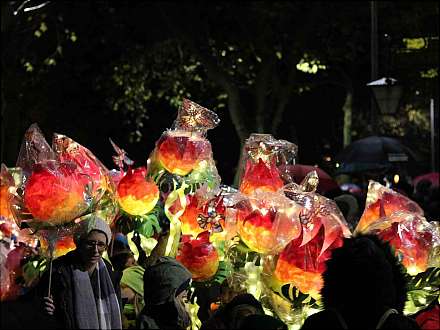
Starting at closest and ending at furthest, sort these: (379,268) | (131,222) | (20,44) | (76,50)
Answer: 1. (379,268)
2. (131,222)
3. (20,44)
4. (76,50)

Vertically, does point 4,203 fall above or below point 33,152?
below

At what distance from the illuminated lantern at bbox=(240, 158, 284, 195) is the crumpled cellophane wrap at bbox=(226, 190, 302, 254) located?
70cm

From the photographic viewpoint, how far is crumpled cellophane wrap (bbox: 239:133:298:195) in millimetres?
7848

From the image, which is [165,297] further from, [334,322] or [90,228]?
[334,322]

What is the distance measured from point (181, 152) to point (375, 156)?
10.3 metres

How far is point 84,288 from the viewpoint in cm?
555

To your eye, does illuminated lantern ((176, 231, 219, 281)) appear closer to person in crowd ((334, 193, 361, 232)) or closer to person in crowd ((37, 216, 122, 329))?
person in crowd ((37, 216, 122, 329))

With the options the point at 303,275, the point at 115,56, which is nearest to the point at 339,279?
the point at 303,275

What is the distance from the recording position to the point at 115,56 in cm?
2892

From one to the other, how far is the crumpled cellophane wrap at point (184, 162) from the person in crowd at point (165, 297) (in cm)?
209

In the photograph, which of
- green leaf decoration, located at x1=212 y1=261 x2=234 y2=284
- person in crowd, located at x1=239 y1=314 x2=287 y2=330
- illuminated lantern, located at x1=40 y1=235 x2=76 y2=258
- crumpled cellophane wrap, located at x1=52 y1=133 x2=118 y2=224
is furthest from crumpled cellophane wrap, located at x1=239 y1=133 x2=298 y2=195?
person in crowd, located at x1=239 y1=314 x2=287 y2=330

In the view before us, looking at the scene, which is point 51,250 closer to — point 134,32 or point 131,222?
point 131,222

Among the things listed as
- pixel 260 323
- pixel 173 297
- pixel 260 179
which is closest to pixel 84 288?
pixel 173 297

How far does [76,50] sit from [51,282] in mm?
23691
